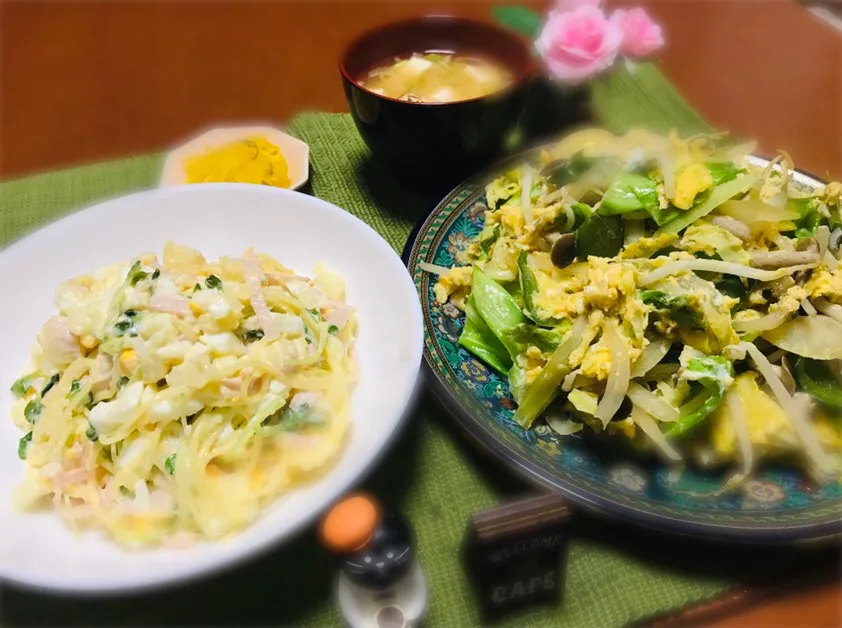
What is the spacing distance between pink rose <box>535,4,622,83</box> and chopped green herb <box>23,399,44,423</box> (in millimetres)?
1180

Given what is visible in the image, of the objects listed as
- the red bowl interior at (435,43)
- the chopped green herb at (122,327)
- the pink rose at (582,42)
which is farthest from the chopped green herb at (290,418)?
the pink rose at (582,42)

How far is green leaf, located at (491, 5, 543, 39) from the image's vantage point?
1637 millimetres

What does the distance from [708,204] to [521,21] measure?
2.72 feet

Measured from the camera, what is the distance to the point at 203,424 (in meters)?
0.85

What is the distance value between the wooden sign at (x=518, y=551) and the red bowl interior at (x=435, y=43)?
0.95 meters

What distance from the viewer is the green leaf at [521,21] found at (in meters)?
1.64

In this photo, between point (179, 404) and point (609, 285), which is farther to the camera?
point (609, 285)

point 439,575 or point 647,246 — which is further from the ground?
point 647,246

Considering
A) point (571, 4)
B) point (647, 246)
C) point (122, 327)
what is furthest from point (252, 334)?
point (571, 4)

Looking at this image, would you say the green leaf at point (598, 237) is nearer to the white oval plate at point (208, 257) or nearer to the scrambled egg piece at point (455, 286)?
the scrambled egg piece at point (455, 286)

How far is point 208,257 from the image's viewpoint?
3.76 feet

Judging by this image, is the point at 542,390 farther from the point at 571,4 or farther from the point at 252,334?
the point at 571,4

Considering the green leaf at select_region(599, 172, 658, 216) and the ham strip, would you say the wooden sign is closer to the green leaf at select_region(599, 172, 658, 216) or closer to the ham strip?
the ham strip

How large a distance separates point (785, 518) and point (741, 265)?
0.39m
